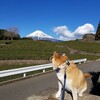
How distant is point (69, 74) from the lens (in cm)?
626

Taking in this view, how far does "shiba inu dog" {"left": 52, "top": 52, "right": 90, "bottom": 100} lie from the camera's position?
611 centimetres

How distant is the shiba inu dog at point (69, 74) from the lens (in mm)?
6113

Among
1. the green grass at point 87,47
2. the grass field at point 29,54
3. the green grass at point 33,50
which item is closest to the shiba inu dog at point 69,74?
the grass field at point 29,54

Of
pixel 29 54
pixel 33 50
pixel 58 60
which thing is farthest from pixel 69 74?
pixel 33 50

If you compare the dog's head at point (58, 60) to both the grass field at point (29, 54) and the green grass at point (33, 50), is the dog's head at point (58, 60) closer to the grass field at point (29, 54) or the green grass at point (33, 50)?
the grass field at point (29, 54)

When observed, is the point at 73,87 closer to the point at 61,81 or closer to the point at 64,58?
the point at 61,81

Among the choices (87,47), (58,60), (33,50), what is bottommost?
(33,50)

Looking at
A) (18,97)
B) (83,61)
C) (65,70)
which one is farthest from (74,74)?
(83,61)

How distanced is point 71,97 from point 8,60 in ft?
97.2

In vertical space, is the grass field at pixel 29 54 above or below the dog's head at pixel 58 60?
below

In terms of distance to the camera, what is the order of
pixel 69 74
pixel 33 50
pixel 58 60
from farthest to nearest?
1. pixel 33 50
2. pixel 69 74
3. pixel 58 60

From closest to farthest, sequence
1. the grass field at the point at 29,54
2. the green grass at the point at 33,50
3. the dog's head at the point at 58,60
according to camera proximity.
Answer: the dog's head at the point at 58,60, the grass field at the point at 29,54, the green grass at the point at 33,50

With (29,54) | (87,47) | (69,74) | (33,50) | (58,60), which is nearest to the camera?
(58,60)

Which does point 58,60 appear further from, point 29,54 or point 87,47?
point 87,47
